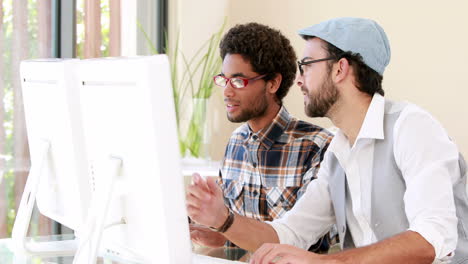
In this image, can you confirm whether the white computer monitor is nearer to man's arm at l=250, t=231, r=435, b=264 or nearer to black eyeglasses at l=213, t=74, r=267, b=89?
man's arm at l=250, t=231, r=435, b=264

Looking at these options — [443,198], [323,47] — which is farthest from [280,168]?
[443,198]

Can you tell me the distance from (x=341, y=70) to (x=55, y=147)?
91cm

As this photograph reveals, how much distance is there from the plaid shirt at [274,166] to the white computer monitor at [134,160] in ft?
3.70

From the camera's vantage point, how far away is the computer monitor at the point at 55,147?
4.59ft

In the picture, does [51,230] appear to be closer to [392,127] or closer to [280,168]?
[280,168]

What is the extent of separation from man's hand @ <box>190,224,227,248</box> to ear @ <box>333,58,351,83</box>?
65 centimetres

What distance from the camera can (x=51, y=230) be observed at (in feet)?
11.6

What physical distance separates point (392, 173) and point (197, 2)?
10.5 ft

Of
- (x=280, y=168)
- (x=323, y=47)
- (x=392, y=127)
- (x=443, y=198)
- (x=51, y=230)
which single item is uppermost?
(x=323, y=47)

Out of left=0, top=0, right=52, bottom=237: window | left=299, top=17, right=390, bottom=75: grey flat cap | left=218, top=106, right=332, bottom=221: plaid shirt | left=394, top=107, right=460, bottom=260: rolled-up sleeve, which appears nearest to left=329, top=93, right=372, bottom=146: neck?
left=299, top=17, right=390, bottom=75: grey flat cap

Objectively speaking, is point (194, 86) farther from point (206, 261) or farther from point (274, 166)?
point (206, 261)

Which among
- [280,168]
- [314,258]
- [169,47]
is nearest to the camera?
[314,258]

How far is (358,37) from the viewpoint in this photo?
196 cm

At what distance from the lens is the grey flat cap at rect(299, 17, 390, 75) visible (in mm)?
1957
